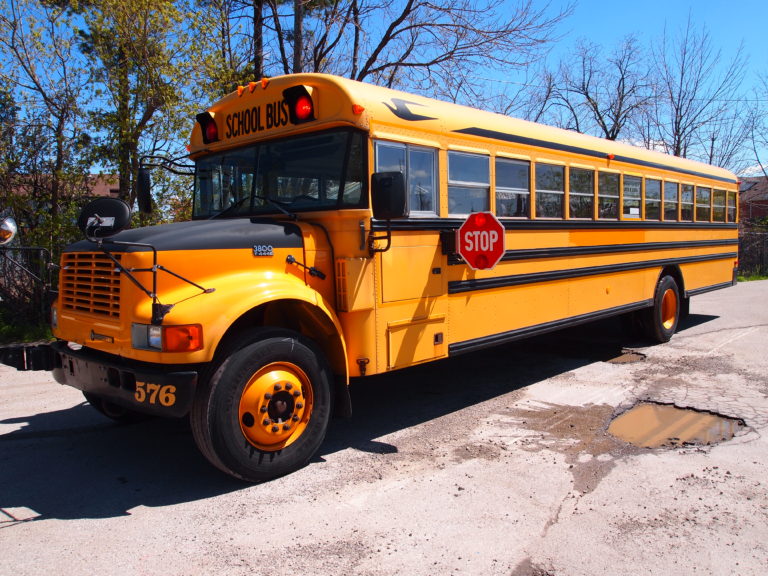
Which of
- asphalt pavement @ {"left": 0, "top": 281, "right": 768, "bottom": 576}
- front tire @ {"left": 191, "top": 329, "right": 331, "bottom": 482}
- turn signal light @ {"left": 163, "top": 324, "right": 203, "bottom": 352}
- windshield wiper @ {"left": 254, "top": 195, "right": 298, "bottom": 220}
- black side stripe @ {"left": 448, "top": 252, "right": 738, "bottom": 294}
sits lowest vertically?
asphalt pavement @ {"left": 0, "top": 281, "right": 768, "bottom": 576}

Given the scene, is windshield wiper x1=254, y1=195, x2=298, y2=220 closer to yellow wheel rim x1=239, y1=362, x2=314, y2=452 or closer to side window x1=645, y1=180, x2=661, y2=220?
yellow wheel rim x1=239, y1=362, x2=314, y2=452

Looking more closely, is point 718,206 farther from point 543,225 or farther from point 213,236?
point 213,236

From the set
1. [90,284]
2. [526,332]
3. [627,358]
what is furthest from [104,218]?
[627,358]

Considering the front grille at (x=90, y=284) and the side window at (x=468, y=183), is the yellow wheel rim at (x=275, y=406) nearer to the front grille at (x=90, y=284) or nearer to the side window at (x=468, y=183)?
the front grille at (x=90, y=284)

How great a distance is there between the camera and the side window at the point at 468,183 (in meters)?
4.64

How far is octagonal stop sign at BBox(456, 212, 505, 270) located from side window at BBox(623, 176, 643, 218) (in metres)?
2.99

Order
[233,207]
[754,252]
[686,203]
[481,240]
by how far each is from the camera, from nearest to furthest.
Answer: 1. [233,207]
2. [481,240]
3. [686,203]
4. [754,252]

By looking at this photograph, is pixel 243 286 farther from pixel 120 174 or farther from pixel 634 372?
pixel 120 174

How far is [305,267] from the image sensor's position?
Answer: 3875 millimetres

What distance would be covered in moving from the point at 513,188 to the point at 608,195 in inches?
77.2

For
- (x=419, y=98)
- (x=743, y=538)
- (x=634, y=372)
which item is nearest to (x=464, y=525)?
(x=743, y=538)

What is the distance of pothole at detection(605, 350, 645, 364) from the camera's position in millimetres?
6832

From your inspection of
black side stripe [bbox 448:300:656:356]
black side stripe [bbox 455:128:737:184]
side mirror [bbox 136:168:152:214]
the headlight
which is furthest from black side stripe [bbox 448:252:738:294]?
side mirror [bbox 136:168:152:214]

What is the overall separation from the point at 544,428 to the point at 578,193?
268 centimetres
